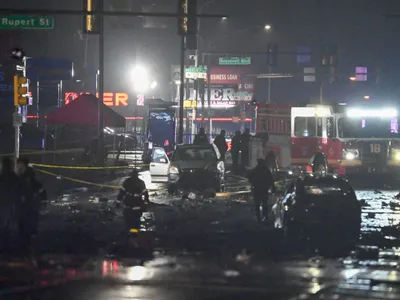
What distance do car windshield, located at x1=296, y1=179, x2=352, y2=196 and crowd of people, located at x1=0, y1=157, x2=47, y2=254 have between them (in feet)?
18.2

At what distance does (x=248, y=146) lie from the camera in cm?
3309

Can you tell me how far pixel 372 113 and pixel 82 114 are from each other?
14217 millimetres

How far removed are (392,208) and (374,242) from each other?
7087 mm

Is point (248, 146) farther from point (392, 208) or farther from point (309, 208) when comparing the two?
point (309, 208)

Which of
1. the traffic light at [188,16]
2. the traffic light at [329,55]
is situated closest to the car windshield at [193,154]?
the traffic light at [188,16]

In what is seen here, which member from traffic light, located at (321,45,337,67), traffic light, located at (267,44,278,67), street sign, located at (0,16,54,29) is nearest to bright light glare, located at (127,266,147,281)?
street sign, located at (0,16,54,29)

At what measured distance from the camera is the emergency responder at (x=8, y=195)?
1375 centimetres

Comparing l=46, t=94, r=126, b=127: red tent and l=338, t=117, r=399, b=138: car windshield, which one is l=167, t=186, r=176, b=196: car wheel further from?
l=46, t=94, r=126, b=127: red tent

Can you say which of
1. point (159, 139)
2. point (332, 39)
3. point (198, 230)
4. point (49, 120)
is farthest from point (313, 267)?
point (332, 39)

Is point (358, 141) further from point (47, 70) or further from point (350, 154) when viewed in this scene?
point (47, 70)

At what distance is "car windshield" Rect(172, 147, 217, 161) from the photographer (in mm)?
25078

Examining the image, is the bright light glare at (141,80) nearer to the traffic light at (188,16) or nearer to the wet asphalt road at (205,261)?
the traffic light at (188,16)

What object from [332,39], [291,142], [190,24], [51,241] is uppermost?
[332,39]

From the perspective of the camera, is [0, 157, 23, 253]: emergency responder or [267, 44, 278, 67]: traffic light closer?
[0, 157, 23, 253]: emergency responder
